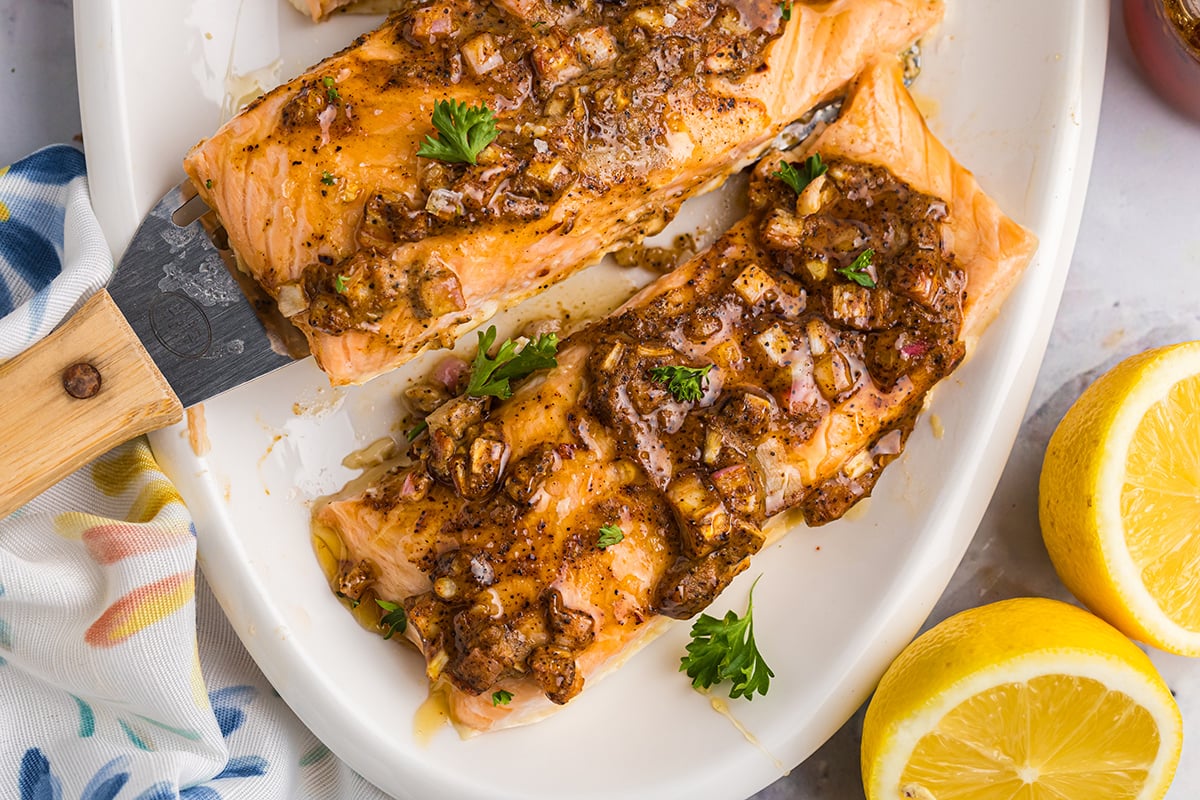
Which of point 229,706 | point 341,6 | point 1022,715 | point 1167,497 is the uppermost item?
point 341,6

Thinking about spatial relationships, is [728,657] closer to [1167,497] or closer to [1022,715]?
[1022,715]

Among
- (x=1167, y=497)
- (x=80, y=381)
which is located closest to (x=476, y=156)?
(x=80, y=381)

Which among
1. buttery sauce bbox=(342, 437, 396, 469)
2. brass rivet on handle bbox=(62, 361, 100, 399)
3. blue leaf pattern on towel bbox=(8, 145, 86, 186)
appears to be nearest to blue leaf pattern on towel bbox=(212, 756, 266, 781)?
buttery sauce bbox=(342, 437, 396, 469)

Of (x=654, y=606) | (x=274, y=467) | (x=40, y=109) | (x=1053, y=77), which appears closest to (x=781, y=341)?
(x=654, y=606)

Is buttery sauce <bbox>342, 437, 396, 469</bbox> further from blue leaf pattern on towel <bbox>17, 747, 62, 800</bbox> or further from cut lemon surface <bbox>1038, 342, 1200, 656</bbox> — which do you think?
cut lemon surface <bbox>1038, 342, 1200, 656</bbox>

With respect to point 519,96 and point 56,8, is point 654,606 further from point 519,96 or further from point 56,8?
point 56,8

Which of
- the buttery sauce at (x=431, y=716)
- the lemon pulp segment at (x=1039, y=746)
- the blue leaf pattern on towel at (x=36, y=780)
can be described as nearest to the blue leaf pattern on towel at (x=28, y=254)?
the blue leaf pattern on towel at (x=36, y=780)
